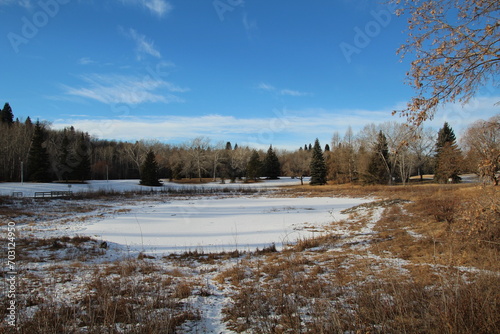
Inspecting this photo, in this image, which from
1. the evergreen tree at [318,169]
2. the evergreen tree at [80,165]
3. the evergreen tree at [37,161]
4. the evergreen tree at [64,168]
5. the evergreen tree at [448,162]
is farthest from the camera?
the evergreen tree at [318,169]

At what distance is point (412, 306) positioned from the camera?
12.1 feet

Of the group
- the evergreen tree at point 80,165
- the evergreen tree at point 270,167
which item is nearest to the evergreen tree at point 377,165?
the evergreen tree at point 270,167

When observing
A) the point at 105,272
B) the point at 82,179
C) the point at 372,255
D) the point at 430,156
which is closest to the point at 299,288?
the point at 372,255

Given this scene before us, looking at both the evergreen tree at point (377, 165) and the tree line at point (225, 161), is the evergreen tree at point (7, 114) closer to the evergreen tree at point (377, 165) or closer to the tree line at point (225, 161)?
the tree line at point (225, 161)

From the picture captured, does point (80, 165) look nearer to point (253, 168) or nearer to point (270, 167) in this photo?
point (253, 168)

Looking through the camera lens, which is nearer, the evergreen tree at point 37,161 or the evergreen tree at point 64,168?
the evergreen tree at point 37,161

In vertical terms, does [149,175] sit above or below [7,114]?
below

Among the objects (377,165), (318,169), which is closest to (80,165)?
(318,169)

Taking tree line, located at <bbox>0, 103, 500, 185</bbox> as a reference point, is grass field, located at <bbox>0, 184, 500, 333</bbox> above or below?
Result: below

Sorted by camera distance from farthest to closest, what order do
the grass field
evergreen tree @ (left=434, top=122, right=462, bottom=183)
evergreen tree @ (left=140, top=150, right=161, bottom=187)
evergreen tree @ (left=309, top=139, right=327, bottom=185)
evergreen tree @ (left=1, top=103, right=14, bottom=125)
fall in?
evergreen tree @ (left=1, top=103, right=14, bottom=125) < evergreen tree @ (left=309, top=139, right=327, bottom=185) < evergreen tree @ (left=140, top=150, right=161, bottom=187) < evergreen tree @ (left=434, top=122, right=462, bottom=183) < the grass field

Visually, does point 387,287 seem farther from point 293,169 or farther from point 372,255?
point 293,169

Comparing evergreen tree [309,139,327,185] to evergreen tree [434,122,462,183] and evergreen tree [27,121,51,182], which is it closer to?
evergreen tree [434,122,462,183]

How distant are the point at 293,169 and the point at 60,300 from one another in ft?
255

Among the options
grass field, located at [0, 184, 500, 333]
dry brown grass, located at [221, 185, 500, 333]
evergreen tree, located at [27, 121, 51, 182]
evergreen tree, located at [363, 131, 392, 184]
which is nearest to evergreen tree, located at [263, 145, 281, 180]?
evergreen tree, located at [363, 131, 392, 184]
